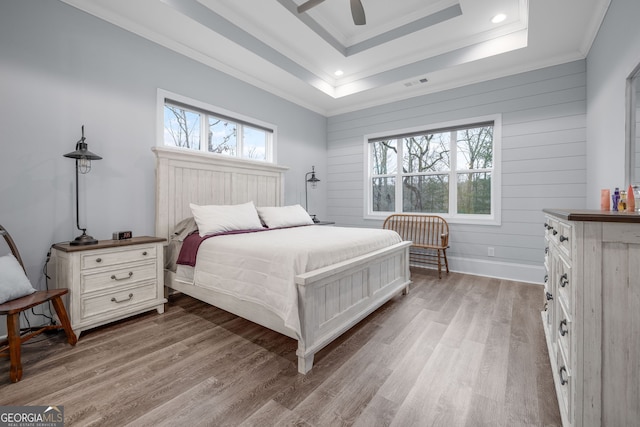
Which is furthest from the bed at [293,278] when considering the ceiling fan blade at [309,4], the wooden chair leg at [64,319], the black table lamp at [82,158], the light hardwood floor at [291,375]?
the ceiling fan blade at [309,4]

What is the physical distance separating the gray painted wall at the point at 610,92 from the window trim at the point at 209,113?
3.84m

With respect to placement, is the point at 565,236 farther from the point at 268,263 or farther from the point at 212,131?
the point at 212,131

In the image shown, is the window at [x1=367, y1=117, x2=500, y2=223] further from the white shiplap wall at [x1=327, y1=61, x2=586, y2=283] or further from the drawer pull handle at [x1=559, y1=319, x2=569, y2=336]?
the drawer pull handle at [x1=559, y1=319, x2=569, y2=336]

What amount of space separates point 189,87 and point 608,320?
4036mm

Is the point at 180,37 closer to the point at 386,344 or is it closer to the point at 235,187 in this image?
the point at 235,187

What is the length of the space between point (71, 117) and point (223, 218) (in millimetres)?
1588

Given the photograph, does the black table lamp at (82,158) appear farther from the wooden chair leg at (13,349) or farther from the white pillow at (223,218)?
the white pillow at (223,218)

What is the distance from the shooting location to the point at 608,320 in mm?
1109

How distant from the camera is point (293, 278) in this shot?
182 centimetres

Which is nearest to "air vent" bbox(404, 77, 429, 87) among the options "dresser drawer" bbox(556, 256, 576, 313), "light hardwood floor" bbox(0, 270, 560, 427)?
"light hardwood floor" bbox(0, 270, 560, 427)

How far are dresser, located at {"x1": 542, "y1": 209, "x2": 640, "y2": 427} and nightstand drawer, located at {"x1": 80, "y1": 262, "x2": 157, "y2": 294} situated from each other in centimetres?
300

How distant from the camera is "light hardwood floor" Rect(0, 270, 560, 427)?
1.42 meters

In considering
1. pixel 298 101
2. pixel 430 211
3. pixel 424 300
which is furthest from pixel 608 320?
pixel 298 101

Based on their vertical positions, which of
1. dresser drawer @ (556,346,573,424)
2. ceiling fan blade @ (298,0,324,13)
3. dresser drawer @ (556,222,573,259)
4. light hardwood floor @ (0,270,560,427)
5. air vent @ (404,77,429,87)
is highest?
air vent @ (404,77,429,87)
